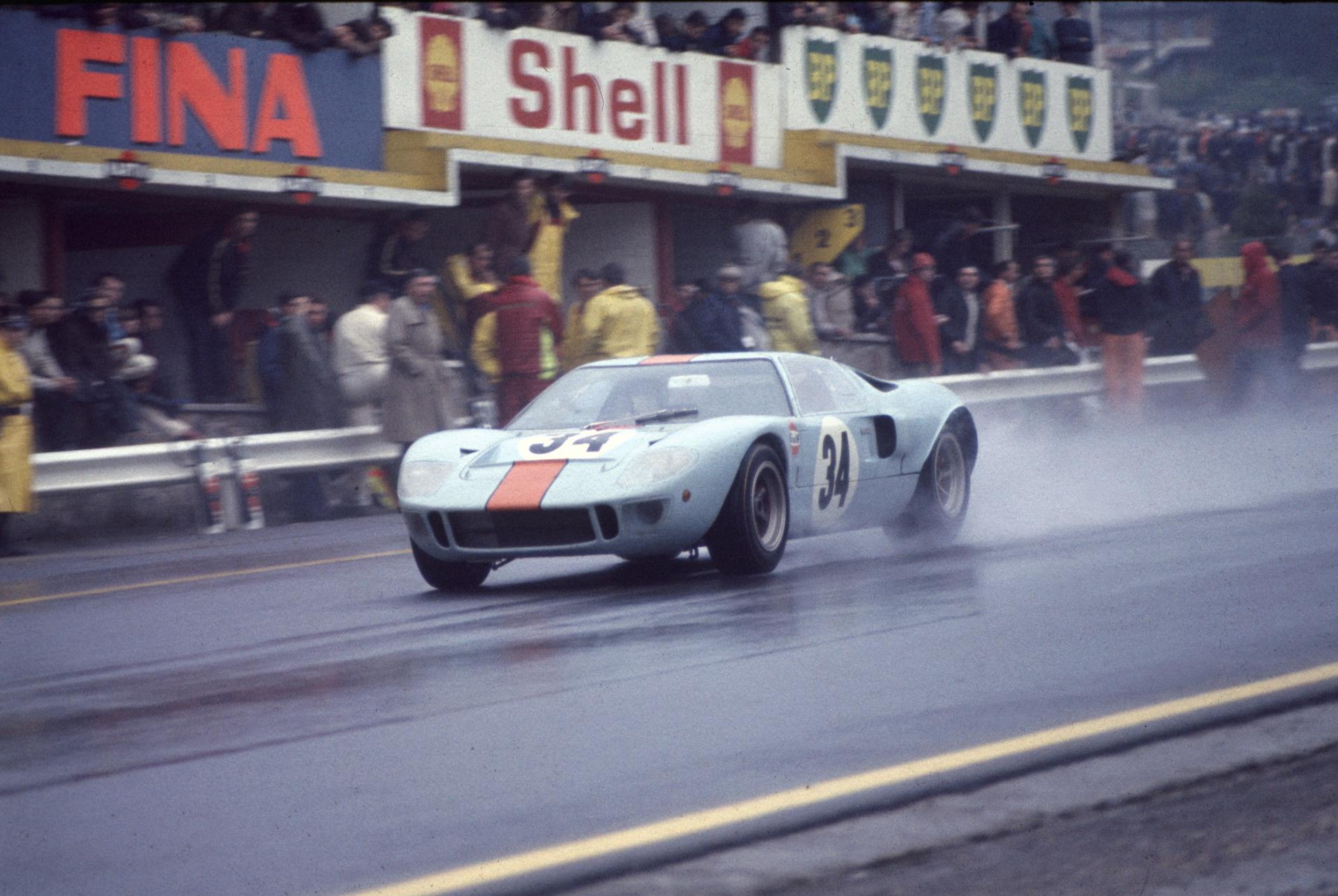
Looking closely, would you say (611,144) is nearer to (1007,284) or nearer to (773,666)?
(1007,284)

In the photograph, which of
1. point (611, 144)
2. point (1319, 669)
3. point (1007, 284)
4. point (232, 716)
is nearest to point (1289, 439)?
point (1007, 284)

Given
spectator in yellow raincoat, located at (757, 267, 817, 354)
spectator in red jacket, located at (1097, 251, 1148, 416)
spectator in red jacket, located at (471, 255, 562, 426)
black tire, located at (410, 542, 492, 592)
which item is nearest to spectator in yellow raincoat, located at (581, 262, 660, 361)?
spectator in red jacket, located at (471, 255, 562, 426)

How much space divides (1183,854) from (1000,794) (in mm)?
568

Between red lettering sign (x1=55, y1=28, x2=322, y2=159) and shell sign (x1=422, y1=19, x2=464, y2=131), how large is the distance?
141 centimetres

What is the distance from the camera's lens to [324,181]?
53.4 ft

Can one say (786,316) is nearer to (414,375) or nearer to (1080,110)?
(414,375)

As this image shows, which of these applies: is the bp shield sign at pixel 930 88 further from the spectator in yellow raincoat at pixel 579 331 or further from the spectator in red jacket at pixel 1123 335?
the spectator in yellow raincoat at pixel 579 331

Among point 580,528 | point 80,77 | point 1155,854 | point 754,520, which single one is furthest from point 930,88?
point 1155,854

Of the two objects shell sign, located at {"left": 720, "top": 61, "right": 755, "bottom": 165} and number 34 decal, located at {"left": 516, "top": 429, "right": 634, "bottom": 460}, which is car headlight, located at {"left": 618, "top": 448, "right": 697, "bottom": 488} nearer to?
number 34 decal, located at {"left": 516, "top": 429, "right": 634, "bottom": 460}

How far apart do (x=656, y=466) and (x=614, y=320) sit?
23.4 ft

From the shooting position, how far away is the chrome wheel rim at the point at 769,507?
8.87 metres

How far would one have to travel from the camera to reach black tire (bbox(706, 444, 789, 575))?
28.2 ft

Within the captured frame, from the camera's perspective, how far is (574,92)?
62.1 feet

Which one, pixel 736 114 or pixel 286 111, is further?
pixel 736 114
